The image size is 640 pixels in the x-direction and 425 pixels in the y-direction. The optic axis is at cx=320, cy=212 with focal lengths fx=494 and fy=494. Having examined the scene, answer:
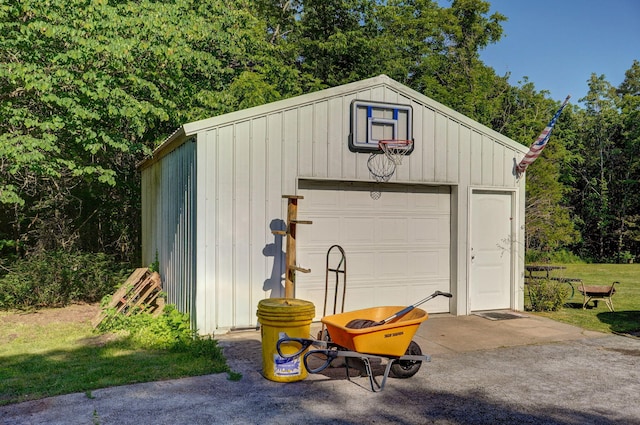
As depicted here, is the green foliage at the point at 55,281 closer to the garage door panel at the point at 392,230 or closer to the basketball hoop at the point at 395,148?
the garage door panel at the point at 392,230

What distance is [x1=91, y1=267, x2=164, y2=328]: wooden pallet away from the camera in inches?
290

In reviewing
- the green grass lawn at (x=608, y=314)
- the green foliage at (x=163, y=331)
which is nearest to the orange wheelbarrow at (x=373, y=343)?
the green foliage at (x=163, y=331)

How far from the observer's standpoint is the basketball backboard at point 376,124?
7.21m

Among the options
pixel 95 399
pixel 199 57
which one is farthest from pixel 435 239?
pixel 199 57

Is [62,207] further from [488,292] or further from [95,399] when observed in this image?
[488,292]

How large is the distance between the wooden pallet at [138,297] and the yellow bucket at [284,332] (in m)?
3.47

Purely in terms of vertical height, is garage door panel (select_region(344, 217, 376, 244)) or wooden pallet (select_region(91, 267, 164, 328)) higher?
garage door panel (select_region(344, 217, 376, 244))

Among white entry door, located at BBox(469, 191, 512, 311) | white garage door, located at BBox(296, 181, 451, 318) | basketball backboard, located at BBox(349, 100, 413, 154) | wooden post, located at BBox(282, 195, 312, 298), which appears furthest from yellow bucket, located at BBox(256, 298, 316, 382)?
white entry door, located at BBox(469, 191, 512, 311)

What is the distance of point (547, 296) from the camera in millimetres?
8461

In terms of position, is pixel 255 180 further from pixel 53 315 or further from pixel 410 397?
pixel 53 315

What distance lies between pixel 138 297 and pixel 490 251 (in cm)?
578

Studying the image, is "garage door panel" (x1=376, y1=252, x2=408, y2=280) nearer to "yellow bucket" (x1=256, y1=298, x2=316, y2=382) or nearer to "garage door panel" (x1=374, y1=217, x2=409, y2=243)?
"garage door panel" (x1=374, y1=217, x2=409, y2=243)

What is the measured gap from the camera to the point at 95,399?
163 inches

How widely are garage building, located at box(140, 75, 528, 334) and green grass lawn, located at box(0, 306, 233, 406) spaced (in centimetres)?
99
